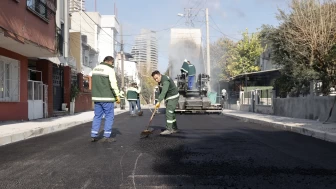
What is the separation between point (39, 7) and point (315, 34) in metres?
10.1

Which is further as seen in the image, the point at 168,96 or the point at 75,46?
the point at 75,46

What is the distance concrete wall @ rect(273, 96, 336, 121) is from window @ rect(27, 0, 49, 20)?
1075 centimetres

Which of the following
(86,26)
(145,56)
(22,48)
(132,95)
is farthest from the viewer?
(145,56)

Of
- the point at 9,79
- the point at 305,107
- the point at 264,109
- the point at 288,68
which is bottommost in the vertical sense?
the point at 264,109

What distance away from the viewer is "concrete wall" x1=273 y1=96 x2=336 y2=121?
42.5ft

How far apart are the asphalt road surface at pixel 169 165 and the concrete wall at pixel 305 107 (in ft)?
19.5

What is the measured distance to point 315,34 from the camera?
12.9 meters

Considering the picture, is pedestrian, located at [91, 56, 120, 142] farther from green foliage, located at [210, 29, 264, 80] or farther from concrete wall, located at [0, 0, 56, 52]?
green foliage, located at [210, 29, 264, 80]

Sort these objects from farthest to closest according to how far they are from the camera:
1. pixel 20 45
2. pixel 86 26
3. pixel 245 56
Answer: pixel 86 26 < pixel 245 56 < pixel 20 45

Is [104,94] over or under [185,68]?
Answer: under

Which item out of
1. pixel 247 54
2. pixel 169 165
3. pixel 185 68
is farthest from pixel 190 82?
pixel 247 54

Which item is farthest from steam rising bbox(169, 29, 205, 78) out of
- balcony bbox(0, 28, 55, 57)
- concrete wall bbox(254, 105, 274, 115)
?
balcony bbox(0, 28, 55, 57)

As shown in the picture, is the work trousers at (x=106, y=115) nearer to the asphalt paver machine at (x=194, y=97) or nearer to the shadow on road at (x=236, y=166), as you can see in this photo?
the shadow on road at (x=236, y=166)

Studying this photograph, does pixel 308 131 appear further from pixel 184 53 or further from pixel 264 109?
pixel 184 53
